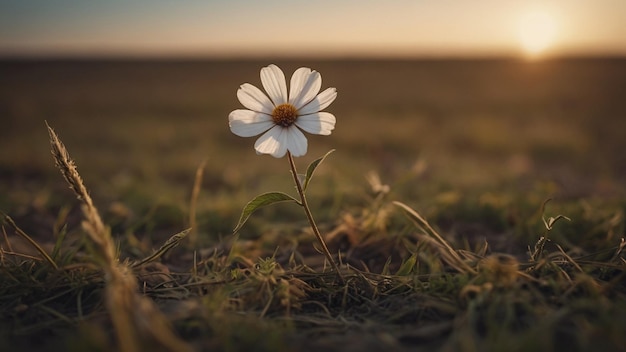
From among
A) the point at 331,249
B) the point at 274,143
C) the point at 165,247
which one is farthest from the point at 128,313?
the point at 331,249

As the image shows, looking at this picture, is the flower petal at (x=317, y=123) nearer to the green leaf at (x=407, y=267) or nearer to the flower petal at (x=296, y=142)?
the flower petal at (x=296, y=142)

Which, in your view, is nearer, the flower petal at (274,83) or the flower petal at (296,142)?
the flower petal at (296,142)

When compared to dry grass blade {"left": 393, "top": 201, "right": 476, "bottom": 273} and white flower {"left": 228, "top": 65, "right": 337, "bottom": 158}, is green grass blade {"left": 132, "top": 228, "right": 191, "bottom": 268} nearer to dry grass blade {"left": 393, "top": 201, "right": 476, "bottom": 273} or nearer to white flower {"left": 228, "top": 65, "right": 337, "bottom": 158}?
white flower {"left": 228, "top": 65, "right": 337, "bottom": 158}

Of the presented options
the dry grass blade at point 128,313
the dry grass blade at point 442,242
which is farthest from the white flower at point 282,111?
the dry grass blade at point 128,313

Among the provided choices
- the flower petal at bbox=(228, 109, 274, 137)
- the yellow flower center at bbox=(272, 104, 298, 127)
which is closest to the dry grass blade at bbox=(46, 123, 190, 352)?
the flower petal at bbox=(228, 109, 274, 137)

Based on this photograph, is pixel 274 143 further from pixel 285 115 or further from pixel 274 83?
pixel 274 83

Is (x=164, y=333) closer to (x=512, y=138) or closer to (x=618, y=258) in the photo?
(x=618, y=258)

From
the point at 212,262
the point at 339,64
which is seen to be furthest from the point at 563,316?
the point at 339,64
